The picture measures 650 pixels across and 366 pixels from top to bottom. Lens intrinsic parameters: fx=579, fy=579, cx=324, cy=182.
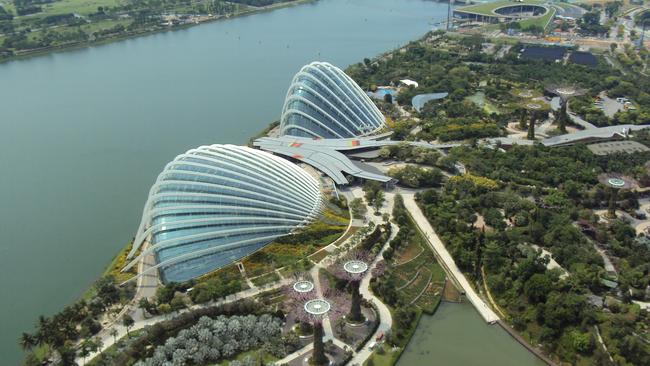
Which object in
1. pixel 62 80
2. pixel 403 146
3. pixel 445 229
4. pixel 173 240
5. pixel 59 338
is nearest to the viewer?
pixel 59 338

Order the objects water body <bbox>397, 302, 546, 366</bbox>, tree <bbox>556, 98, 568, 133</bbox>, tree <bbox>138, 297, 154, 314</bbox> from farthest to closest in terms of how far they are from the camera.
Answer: tree <bbox>556, 98, 568, 133</bbox> → tree <bbox>138, 297, 154, 314</bbox> → water body <bbox>397, 302, 546, 366</bbox>

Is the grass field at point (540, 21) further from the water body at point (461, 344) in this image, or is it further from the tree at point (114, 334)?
the tree at point (114, 334)

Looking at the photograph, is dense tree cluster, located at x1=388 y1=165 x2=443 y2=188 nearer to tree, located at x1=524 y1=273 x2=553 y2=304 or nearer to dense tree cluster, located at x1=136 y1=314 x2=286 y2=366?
tree, located at x1=524 y1=273 x2=553 y2=304

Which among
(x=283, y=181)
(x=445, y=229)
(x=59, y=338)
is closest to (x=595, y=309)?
(x=445, y=229)

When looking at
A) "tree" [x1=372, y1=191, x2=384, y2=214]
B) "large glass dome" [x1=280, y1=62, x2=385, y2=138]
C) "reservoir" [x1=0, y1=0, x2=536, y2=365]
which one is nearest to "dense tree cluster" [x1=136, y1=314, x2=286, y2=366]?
"reservoir" [x1=0, y1=0, x2=536, y2=365]

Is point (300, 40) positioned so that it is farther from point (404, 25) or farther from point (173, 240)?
point (173, 240)
